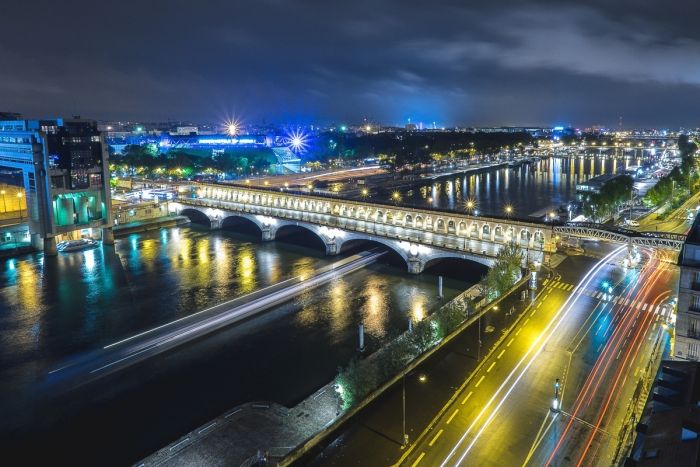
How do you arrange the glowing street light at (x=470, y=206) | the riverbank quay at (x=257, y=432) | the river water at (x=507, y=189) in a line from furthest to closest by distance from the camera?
the river water at (x=507, y=189) < the glowing street light at (x=470, y=206) < the riverbank quay at (x=257, y=432)

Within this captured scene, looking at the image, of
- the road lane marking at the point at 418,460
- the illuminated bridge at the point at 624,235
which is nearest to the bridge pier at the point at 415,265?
the illuminated bridge at the point at 624,235

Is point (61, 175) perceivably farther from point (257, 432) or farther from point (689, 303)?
point (689, 303)

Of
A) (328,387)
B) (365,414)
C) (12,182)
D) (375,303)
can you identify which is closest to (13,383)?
(328,387)

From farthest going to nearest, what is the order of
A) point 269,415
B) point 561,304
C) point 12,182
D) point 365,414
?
point 12,182, point 561,304, point 269,415, point 365,414

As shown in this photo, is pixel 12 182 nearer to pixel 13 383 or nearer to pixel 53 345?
pixel 53 345

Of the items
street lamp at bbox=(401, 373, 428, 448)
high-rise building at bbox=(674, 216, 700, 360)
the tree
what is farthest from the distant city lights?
high-rise building at bbox=(674, 216, 700, 360)

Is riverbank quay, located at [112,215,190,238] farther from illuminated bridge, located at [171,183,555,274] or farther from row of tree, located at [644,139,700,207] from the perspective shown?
row of tree, located at [644,139,700,207]

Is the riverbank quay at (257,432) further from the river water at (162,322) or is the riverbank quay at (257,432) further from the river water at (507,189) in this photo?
the river water at (507,189)
